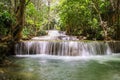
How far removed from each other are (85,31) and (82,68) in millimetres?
13000

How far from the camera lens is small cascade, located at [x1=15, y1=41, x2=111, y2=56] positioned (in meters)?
16.5

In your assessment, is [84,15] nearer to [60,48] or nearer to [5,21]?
[60,48]

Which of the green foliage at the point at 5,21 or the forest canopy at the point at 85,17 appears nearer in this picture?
the green foliage at the point at 5,21

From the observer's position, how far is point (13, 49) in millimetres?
16312

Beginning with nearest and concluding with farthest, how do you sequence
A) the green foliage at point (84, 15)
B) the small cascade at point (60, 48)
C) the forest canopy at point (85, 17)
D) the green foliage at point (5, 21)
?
the green foliage at point (5, 21), the small cascade at point (60, 48), the forest canopy at point (85, 17), the green foliage at point (84, 15)

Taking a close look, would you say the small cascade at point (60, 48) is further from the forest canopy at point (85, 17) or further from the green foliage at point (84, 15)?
the green foliage at point (84, 15)

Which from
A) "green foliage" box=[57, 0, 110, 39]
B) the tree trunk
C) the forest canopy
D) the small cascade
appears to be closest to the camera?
the tree trunk

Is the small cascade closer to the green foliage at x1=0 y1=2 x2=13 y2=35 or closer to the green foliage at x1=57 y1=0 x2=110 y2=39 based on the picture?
the green foliage at x1=0 y1=2 x2=13 y2=35

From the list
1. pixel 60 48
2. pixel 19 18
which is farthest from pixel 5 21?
pixel 60 48

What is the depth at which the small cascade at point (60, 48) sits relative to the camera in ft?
54.2

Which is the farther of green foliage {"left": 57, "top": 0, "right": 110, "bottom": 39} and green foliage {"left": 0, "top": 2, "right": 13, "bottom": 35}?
green foliage {"left": 57, "top": 0, "right": 110, "bottom": 39}

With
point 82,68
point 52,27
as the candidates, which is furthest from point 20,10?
point 52,27

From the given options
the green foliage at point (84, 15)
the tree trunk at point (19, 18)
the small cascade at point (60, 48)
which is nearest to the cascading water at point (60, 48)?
the small cascade at point (60, 48)

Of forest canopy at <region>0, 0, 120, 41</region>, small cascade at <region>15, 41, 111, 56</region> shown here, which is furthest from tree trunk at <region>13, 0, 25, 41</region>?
small cascade at <region>15, 41, 111, 56</region>
